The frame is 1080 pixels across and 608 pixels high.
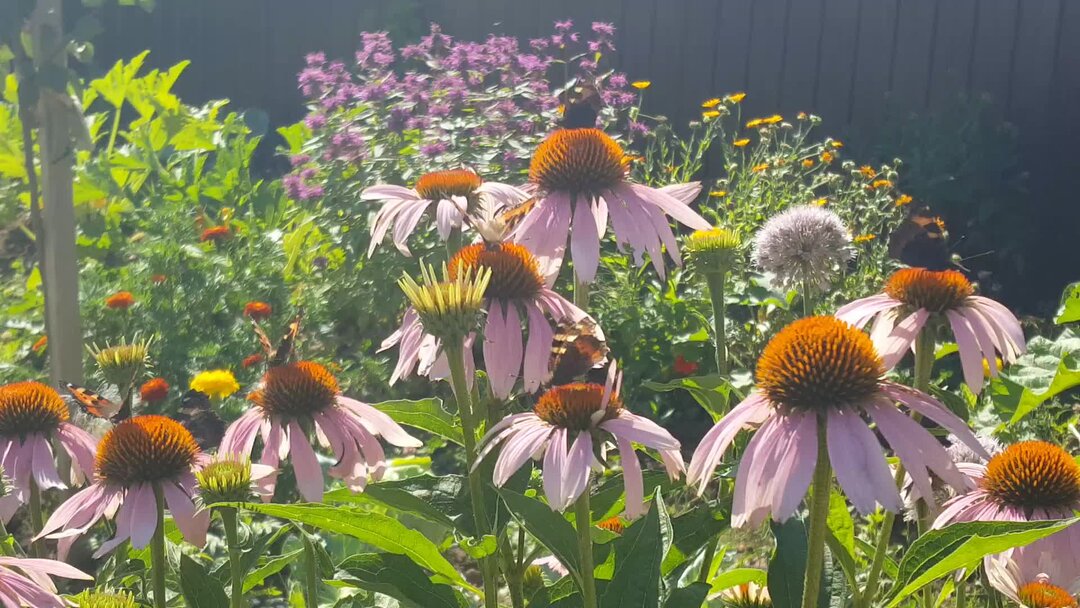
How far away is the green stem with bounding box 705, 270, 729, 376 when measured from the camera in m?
1.45

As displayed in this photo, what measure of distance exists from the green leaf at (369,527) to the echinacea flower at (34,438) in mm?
504

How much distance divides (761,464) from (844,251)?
1301mm

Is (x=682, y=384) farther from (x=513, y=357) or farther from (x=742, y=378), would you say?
(x=742, y=378)

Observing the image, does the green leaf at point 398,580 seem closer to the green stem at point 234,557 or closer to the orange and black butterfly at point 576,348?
the green stem at point 234,557

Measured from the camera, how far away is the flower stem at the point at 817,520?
903 millimetres

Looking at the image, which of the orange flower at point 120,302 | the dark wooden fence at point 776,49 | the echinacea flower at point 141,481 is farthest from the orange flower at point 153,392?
the dark wooden fence at point 776,49

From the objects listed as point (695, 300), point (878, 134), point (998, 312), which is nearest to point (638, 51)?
point (878, 134)

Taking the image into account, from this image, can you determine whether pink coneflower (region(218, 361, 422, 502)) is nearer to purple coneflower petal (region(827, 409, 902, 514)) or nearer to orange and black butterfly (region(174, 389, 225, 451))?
purple coneflower petal (region(827, 409, 902, 514))

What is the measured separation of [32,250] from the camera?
216 inches

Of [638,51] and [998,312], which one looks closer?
[998,312]

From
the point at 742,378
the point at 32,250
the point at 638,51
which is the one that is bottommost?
the point at 32,250

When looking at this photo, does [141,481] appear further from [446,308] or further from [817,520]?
[817,520]

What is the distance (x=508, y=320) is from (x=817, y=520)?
0.46 m

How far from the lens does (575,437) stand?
1.06m
